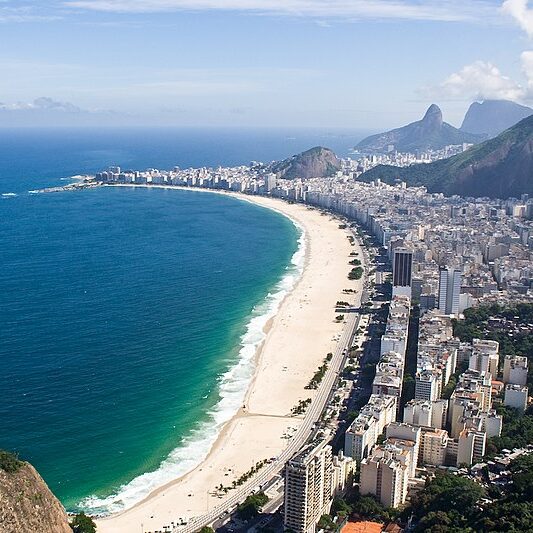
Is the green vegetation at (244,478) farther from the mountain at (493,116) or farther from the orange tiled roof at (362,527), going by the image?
the mountain at (493,116)

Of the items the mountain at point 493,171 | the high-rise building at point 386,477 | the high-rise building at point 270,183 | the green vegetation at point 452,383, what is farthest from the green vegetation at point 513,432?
the high-rise building at point 270,183

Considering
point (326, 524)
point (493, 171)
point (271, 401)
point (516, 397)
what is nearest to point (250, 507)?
point (326, 524)

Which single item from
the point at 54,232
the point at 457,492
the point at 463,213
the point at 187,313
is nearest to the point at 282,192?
the point at 463,213

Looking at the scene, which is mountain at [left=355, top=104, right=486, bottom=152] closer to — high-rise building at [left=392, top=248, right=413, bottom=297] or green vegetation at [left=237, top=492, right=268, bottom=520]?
high-rise building at [left=392, top=248, right=413, bottom=297]

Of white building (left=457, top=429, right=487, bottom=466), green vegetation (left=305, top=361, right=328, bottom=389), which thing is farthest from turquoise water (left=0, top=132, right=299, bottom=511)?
white building (left=457, top=429, right=487, bottom=466)

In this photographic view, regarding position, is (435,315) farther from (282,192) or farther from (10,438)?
(282,192)

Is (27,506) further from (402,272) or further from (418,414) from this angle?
(402,272)

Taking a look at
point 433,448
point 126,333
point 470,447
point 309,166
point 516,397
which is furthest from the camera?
point 309,166
